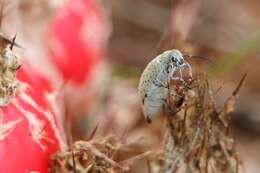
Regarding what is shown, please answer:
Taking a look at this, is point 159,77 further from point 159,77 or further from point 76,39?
point 76,39

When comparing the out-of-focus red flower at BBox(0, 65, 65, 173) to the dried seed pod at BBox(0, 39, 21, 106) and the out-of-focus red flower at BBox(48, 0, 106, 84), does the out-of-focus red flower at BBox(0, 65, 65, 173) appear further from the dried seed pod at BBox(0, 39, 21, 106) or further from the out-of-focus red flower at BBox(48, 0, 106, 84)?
the out-of-focus red flower at BBox(48, 0, 106, 84)

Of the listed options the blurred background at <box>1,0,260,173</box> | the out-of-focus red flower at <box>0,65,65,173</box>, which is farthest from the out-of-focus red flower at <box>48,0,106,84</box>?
the out-of-focus red flower at <box>0,65,65,173</box>

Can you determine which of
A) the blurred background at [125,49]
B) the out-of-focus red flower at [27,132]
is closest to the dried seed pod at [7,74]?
the out-of-focus red flower at [27,132]

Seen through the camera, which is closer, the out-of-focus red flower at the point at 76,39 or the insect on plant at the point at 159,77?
the insect on plant at the point at 159,77

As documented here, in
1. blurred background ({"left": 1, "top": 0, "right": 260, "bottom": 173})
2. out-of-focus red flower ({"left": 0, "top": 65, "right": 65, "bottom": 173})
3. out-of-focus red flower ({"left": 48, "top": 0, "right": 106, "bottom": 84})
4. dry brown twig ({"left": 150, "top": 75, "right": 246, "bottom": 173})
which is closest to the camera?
out-of-focus red flower ({"left": 0, "top": 65, "right": 65, "bottom": 173})

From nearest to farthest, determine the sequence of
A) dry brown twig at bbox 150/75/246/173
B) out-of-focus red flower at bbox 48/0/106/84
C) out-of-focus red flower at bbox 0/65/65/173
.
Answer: out-of-focus red flower at bbox 0/65/65/173 < dry brown twig at bbox 150/75/246/173 < out-of-focus red flower at bbox 48/0/106/84

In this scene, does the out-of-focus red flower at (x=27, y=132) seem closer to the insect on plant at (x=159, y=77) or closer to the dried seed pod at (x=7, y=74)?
the dried seed pod at (x=7, y=74)
